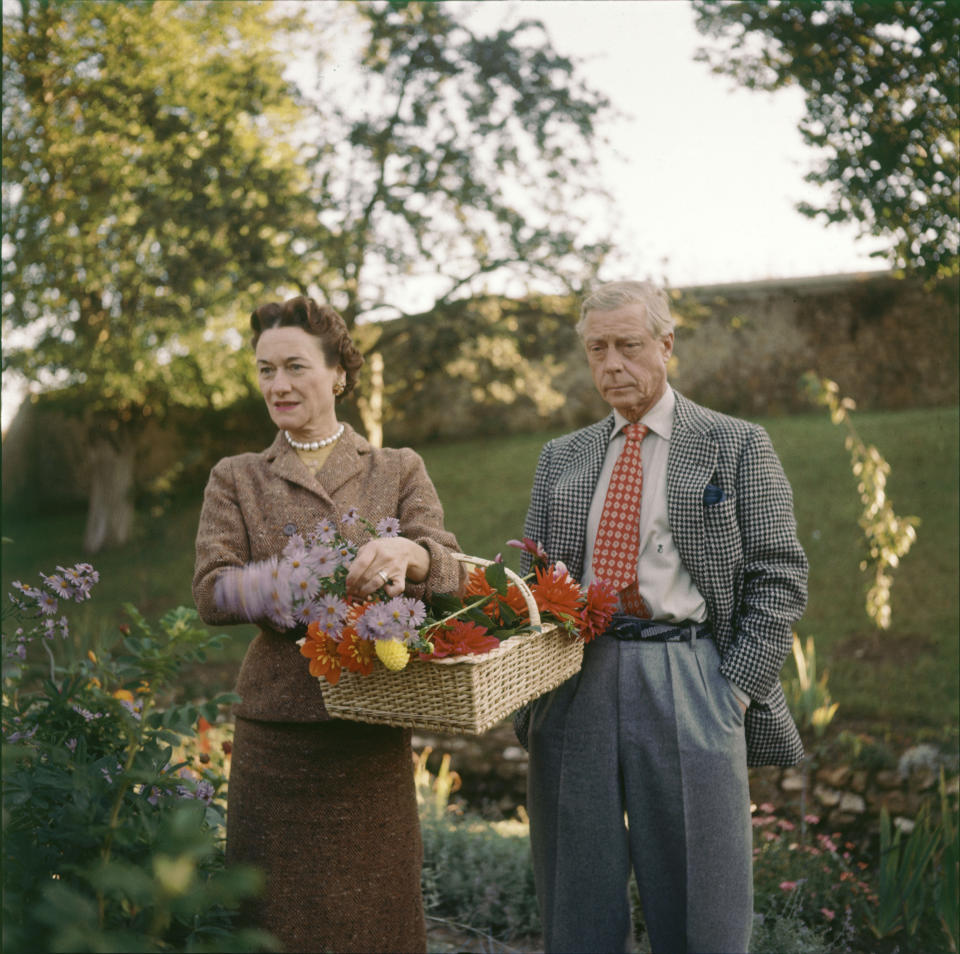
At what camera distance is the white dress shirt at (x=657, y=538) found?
7.29 ft

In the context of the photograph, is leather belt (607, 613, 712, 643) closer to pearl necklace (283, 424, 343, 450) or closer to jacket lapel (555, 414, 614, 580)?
jacket lapel (555, 414, 614, 580)

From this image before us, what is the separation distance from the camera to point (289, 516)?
2219 mm

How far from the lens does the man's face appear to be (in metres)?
2.23

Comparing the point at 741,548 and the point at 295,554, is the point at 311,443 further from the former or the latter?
the point at 741,548

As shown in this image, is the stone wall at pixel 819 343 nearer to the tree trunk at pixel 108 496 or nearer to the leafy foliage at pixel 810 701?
the leafy foliage at pixel 810 701

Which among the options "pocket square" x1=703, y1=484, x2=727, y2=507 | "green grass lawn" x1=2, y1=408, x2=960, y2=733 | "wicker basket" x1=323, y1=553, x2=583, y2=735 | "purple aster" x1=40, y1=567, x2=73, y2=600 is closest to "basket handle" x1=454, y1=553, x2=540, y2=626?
"wicker basket" x1=323, y1=553, x2=583, y2=735

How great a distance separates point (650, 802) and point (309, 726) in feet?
2.71

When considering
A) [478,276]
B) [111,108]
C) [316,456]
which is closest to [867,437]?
[478,276]

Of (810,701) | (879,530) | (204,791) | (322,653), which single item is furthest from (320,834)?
(879,530)

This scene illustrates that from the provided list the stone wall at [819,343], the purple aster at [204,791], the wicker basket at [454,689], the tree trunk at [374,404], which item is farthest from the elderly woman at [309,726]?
the stone wall at [819,343]

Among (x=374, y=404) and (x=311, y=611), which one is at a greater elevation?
(x=374, y=404)

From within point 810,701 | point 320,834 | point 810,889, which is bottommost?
point 810,889

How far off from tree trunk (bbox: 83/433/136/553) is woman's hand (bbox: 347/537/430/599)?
5531 millimetres

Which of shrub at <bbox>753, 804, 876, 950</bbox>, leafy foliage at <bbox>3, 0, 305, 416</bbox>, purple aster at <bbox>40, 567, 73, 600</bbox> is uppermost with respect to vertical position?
leafy foliage at <bbox>3, 0, 305, 416</bbox>
